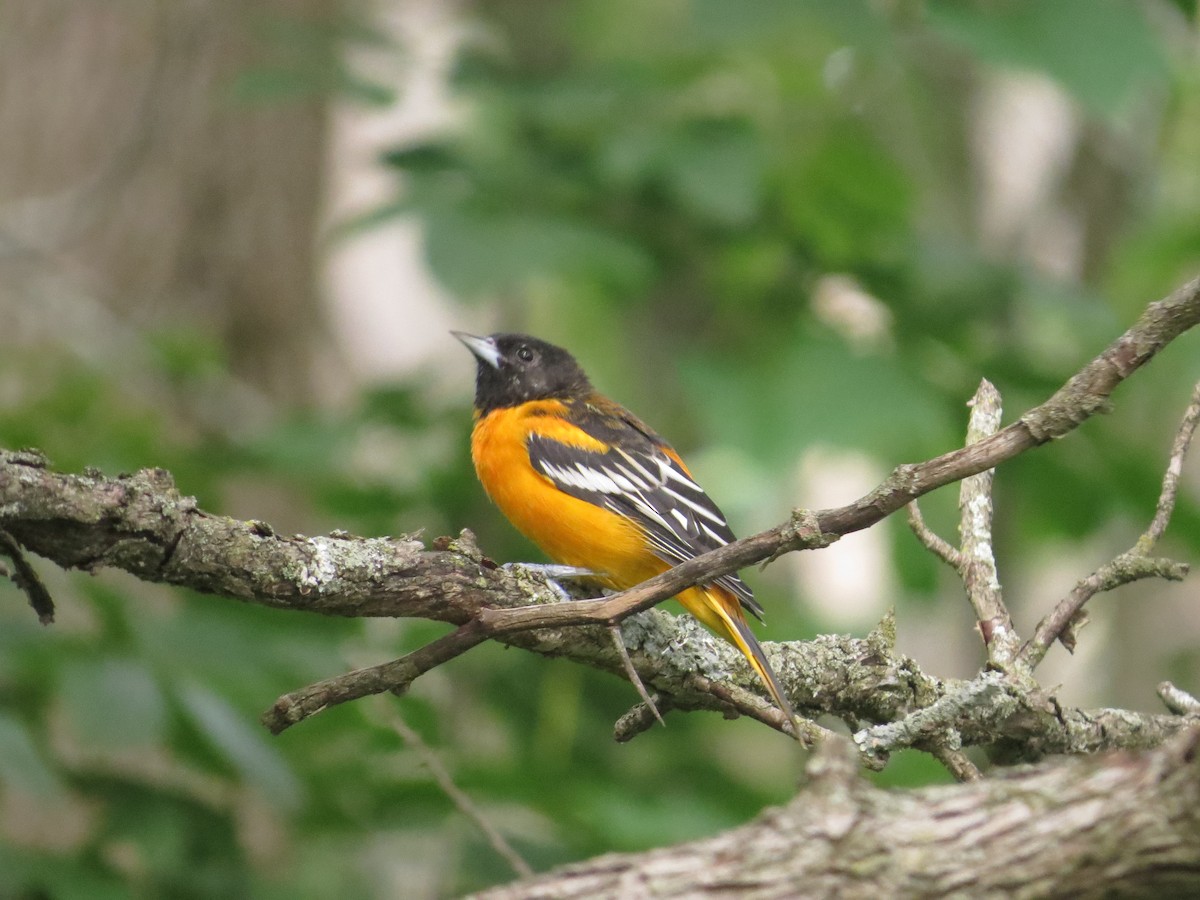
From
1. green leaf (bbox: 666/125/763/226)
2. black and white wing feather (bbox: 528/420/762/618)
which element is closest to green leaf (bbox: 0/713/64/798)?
black and white wing feather (bbox: 528/420/762/618)

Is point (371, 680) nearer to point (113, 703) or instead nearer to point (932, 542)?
point (932, 542)

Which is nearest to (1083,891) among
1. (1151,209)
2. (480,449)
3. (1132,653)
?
(480,449)

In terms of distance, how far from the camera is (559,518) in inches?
199

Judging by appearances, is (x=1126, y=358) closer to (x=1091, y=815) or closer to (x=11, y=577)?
(x=1091, y=815)

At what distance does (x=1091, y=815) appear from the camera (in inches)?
83.7

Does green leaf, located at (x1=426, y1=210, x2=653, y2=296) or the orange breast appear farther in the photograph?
green leaf, located at (x1=426, y1=210, x2=653, y2=296)

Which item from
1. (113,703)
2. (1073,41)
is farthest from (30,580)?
(1073,41)

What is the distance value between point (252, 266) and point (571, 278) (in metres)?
3.50

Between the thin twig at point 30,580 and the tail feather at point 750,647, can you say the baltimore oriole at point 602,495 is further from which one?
the thin twig at point 30,580

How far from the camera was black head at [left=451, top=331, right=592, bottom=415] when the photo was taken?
627cm

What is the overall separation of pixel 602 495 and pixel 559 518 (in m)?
0.19

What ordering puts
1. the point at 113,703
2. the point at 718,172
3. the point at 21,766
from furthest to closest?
the point at 718,172, the point at 113,703, the point at 21,766

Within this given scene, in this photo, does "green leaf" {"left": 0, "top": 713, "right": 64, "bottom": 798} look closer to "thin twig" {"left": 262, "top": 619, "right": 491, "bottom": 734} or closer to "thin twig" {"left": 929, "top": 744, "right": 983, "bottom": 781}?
"thin twig" {"left": 262, "top": 619, "right": 491, "bottom": 734}

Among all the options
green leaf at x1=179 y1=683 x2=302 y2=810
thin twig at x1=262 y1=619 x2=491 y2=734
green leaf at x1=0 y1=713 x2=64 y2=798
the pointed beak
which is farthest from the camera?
the pointed beak
